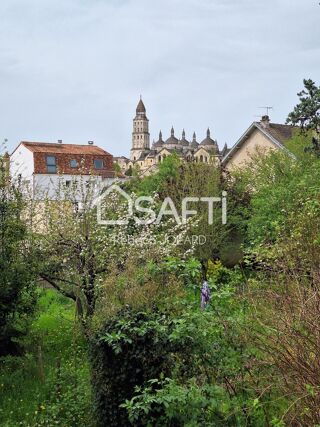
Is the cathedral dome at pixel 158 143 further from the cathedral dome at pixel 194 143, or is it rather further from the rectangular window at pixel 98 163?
the rectangular window at pixel 98 163

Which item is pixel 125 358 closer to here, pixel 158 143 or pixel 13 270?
pixel 13 270

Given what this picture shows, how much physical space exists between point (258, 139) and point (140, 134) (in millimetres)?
138822

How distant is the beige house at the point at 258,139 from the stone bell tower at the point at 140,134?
438 feet

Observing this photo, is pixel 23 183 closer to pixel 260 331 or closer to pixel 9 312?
pixel 9 312

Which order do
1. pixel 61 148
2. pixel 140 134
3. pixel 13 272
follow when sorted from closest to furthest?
pixel 13 272 → pixel 61 148 → pixel 140 134

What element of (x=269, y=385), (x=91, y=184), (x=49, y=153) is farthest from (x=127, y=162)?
(x=269, y=385)

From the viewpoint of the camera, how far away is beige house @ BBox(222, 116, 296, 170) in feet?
106

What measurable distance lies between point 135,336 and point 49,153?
1238 inches

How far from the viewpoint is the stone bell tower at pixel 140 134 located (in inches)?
6673

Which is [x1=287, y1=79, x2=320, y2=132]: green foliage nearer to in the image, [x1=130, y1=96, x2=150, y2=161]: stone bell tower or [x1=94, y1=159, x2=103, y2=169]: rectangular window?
[x1=94, y1=159, x2=103, y2=169]: rectangular window

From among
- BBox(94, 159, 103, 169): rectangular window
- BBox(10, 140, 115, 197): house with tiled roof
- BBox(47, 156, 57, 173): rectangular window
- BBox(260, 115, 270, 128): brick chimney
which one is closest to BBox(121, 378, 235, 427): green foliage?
BBox(260, 115, 270, 128): brick chimney

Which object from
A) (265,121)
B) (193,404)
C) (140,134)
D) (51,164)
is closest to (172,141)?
(140,134)

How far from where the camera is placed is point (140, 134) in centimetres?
17025

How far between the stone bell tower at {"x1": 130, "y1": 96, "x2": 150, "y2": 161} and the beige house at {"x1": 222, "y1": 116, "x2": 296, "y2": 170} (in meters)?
133
